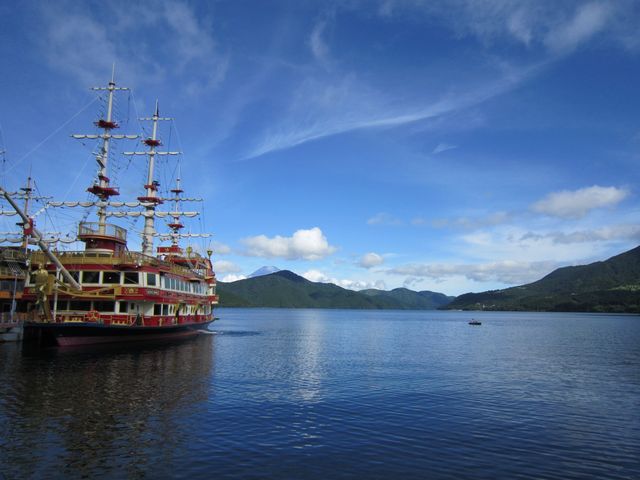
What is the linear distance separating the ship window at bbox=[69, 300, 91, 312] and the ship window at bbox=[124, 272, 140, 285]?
4.86 metres

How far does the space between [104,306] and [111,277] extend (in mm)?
3298

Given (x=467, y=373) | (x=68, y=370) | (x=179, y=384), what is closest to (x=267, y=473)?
(x=179, y=384)

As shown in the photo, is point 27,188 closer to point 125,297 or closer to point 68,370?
point 125,297

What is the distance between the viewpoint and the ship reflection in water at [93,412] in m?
16.0

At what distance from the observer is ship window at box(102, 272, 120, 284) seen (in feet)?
171

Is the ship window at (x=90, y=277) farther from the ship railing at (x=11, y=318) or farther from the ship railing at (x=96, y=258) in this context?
the ship railing at (x=11, y=318)

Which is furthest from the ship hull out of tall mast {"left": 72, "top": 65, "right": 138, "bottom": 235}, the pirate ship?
tall mast {"left": 72, "top": 65, "right": 138, "bottom": 235}

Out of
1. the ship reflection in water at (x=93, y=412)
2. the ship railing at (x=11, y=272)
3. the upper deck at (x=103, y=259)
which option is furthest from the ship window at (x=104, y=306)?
the ship railing at (x=11, y=272)

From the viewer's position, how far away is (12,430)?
19.0 metres

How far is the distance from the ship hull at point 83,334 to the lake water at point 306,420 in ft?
7.59

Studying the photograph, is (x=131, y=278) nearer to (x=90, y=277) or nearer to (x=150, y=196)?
(x=90, y=277)

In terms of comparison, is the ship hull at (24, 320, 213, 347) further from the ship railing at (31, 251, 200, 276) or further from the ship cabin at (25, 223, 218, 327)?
the ship railing at (31, 251, 200, 276)

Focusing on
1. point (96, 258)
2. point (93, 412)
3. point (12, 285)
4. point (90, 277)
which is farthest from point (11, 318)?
point (93, 412)

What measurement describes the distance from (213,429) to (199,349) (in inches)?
1400
